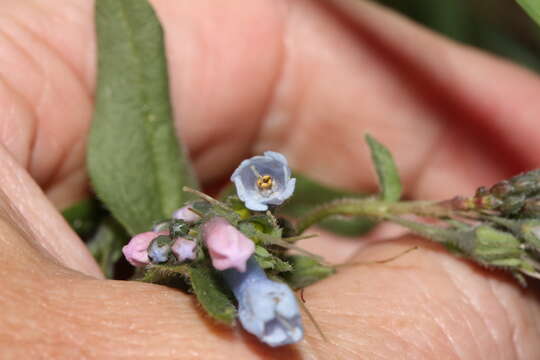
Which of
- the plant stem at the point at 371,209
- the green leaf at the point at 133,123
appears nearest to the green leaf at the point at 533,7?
the plant stem at the point at 371,209

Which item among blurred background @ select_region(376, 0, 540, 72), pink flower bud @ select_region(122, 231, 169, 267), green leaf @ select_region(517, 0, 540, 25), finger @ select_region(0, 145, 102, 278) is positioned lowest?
finger @ select_region(0, 145, 102, 278)

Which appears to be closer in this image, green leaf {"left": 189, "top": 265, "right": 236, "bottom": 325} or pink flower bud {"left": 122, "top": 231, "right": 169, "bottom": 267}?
green leaf {"left": 189, "top": 265, "right": 236, "bottom": 325}

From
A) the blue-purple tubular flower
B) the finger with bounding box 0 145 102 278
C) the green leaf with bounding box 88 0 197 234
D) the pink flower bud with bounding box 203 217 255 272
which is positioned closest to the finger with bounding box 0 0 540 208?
the green leaf with bounding box 88 0 197 234

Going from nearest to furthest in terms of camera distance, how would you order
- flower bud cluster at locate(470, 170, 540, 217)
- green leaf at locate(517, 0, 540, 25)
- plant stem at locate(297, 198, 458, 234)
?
1. green leaf at locate(517, 0, 540, 25)
2. flower bud cluster at locate(470, 170, 540, 217)
3. plant stem at locate(297, 198, 458, 234)

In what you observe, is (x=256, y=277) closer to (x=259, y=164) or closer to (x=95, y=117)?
(x=259, y=164)

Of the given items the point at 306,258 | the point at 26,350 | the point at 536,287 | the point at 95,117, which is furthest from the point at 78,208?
the point at 536,287

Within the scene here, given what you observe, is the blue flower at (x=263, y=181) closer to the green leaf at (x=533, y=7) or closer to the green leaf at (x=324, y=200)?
the green leaf at (x=533, y=7)

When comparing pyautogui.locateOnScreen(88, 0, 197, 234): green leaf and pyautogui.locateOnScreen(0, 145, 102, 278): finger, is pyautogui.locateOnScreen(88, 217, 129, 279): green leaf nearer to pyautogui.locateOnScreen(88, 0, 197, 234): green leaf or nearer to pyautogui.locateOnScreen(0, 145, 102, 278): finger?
pyautogui.locateOnScreen(88, 0, 197, 234): green leaf
